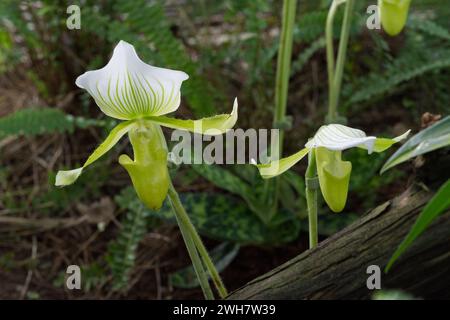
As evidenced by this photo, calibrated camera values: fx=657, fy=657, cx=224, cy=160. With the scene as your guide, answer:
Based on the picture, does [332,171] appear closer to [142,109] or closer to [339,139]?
[339,139]

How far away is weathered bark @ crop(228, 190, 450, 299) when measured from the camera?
0.87 m

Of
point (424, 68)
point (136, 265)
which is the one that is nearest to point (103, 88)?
point (136, 265)

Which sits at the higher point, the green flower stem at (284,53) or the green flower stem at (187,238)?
the green flower stem at (284,53)

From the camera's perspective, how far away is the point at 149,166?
852 mm

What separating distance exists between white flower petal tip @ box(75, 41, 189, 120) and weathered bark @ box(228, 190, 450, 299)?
0.29 m

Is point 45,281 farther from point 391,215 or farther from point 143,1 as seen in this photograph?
point 391,215

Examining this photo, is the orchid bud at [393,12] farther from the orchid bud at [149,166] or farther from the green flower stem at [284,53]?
the orchid bud at [149,166]

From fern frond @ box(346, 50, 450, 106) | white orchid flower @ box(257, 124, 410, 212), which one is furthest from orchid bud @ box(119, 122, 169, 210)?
fern frond @ box(346, 50, 450, 106)

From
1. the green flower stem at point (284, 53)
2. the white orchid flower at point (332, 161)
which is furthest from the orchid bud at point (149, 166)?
the green flower stem at point (284, 53)

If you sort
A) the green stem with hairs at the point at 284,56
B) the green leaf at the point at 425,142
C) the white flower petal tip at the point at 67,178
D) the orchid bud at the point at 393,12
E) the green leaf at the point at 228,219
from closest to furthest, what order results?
the green leaf at the point at 425,142
the white flower petal tip at the point at 67,178
the orchid bud at the point at 393,12
the green stem with hairs at the point at 284,56
the green leaf at the point at 228,219

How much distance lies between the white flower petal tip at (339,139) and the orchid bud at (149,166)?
19 centimetres

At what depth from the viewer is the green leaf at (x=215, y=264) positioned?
1.40 m

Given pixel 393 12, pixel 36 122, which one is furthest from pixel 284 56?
pixel 36 122
